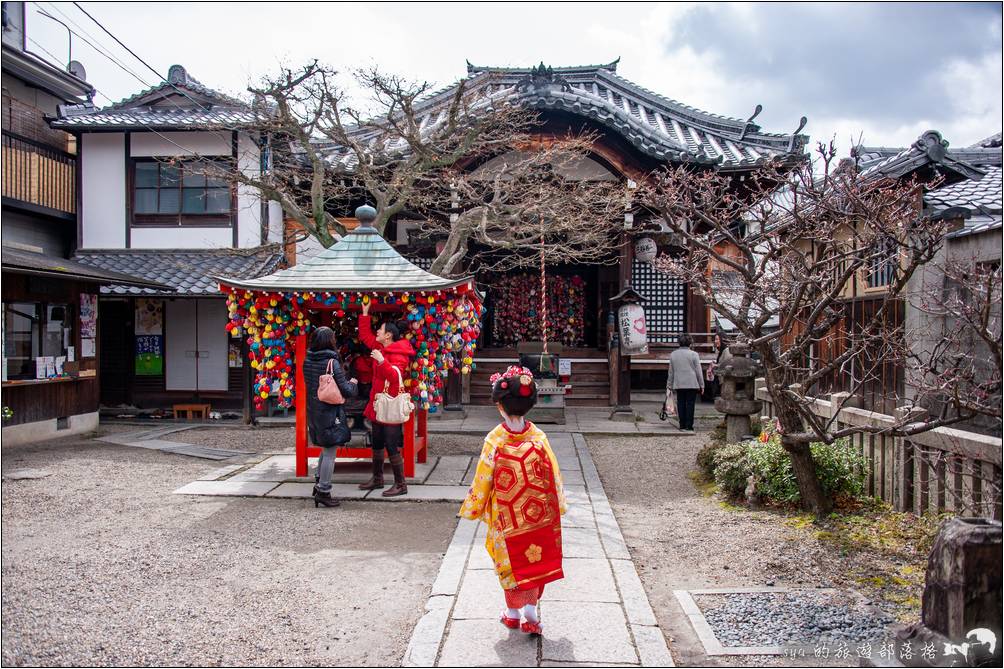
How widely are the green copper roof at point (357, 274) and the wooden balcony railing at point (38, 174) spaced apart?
8.45 meters

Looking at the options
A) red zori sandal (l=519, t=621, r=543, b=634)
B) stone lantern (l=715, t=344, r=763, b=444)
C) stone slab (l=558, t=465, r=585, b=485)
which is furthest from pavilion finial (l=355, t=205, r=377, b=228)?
red zori sandal (l=519, t=621, r=543, b=634)

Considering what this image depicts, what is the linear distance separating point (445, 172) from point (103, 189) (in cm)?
813

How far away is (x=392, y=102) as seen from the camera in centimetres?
1148

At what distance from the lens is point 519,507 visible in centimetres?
425

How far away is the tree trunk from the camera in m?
6.84

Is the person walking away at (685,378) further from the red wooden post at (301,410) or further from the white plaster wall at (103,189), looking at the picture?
the white plaster wall at (103,189)

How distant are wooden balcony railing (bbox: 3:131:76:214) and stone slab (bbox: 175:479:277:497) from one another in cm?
895

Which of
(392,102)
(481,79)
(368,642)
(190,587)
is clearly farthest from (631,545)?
(481,79)

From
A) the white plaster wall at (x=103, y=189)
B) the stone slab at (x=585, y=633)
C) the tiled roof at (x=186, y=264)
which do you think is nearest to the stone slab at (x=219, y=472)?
the tiled roof at (x=186, y=264)

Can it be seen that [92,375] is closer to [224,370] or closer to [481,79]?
[224,370]

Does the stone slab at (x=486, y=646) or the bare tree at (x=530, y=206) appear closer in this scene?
the stone slab at (x=486, y=646)

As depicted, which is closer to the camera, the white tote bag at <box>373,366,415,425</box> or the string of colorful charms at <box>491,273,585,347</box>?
the white tote bag at <box>373,366,415,425</box>

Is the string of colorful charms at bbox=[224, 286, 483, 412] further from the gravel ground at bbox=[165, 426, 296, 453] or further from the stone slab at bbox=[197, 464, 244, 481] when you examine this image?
the gravel ground at bbox=[165, 426, 296, 453]

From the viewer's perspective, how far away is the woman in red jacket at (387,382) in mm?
7660
